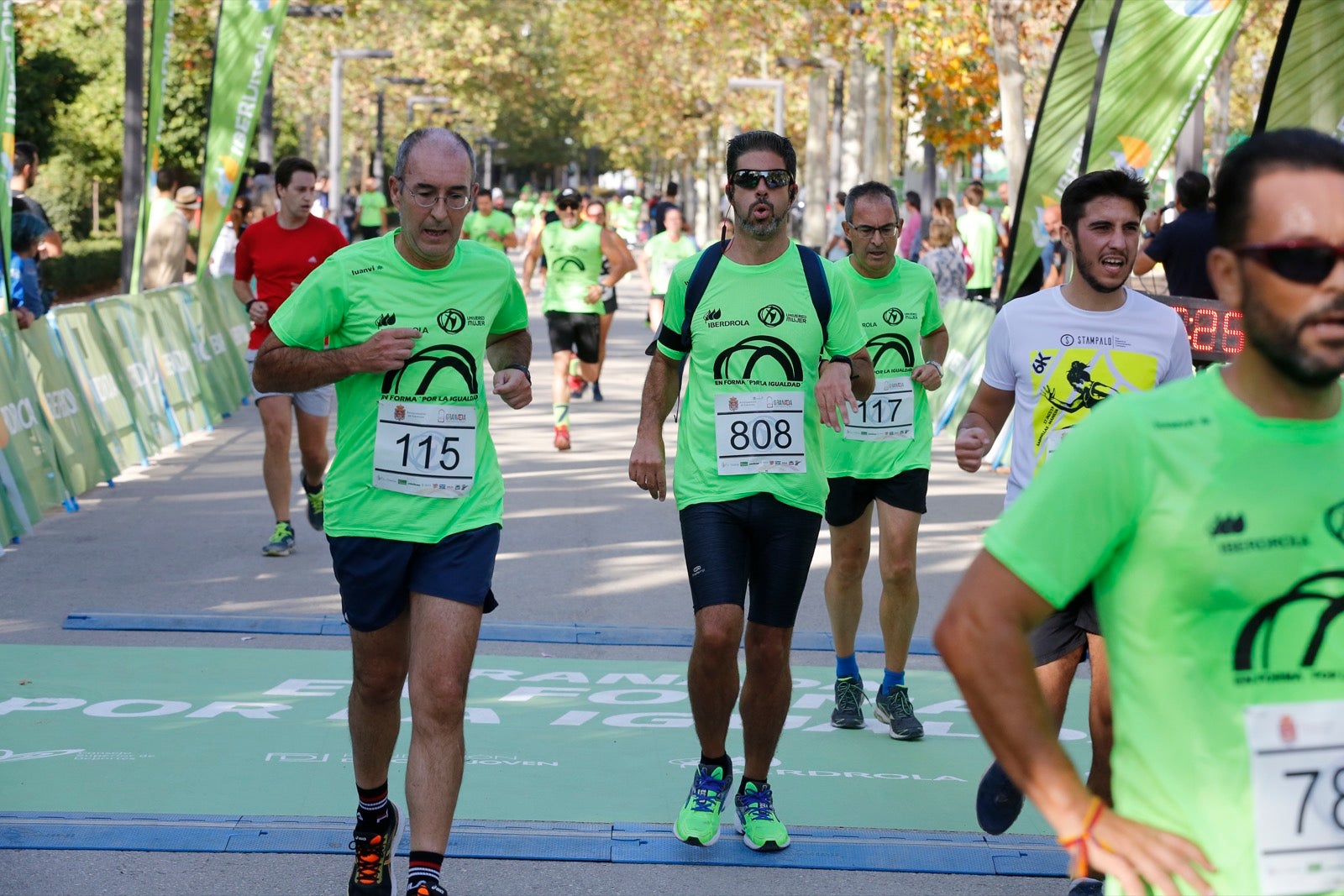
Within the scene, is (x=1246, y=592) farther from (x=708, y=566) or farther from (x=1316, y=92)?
(x=1316, y=92)

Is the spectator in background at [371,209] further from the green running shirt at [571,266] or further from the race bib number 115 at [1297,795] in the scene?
the race bib number 115 at [1297,795]

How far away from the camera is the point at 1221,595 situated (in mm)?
2342

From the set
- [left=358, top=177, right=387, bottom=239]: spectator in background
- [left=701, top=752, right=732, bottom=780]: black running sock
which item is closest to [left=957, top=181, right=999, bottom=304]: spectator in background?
[left=701, top=752, right=732, bottom=780]: black running sock

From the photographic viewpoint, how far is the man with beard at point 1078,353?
4.88 metres

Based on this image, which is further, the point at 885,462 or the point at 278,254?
the point at 278,254

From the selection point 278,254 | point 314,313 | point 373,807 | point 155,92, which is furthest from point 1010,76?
point 373,807

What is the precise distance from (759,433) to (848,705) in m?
1.88

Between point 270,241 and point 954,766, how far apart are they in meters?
5.03

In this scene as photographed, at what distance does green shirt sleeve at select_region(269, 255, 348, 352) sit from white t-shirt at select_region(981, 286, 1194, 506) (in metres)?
1.84

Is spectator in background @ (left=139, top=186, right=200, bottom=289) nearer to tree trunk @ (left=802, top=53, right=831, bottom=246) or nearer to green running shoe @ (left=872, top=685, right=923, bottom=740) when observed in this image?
green running shoe @ (left=872, top=685, right=923, bottom=740)

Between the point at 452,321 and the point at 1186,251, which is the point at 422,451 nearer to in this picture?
the point at 452,321

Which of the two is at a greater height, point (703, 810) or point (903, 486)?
point (903, 486)

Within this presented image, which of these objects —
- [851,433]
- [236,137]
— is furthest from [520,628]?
[236,137]

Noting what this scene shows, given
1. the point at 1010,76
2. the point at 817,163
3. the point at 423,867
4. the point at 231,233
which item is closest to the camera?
the point at 423,867
